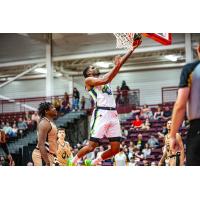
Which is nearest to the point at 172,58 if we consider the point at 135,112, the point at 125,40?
the point at 135,112

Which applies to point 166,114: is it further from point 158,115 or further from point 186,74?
point 186,74

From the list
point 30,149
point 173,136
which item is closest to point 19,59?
point 30,149

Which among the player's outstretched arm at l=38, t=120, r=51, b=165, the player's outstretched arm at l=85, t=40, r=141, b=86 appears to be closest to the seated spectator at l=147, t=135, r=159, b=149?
the player's outstretched arm at l=85, t=40, r=141, b=86

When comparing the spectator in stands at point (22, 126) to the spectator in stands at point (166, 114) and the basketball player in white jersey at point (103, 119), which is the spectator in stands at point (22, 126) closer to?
the basketball player in white jersey at point (103, 119)

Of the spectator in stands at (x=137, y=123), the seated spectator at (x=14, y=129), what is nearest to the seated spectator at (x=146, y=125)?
the spectator in stands at (x=137, y=123)

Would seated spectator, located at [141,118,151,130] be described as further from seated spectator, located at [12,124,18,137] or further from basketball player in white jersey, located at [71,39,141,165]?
basketball player in white jersey, located at [71,39,141,165]

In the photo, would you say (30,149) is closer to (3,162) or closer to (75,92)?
(3,162)

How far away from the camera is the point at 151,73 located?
1711cm

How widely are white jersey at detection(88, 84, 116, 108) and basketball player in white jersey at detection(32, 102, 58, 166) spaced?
2.40 feet
